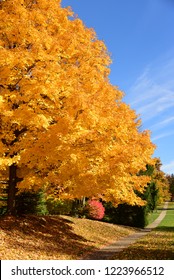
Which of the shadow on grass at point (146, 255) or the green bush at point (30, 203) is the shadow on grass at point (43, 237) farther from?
the green bush at point (30, 203)

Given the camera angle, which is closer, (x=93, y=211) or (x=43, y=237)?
(x=43, y=237)

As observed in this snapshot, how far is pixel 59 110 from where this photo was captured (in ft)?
49.0

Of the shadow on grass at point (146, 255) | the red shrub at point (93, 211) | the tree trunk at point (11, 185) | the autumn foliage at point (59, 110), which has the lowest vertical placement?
the shadow on grass at point (146, 255)

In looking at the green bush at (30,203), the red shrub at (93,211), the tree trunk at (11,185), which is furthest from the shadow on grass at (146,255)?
the red shrub at (93,211)

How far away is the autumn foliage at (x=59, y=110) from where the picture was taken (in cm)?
1374

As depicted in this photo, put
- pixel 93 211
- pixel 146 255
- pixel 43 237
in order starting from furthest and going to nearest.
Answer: pixel 93 211 → pixel 43 237 → pixel 146 255

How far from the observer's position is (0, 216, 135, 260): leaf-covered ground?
13.7 m

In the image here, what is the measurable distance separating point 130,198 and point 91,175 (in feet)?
12.5

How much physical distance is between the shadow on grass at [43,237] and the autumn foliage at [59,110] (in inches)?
86.6

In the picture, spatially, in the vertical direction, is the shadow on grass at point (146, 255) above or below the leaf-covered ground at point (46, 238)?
below

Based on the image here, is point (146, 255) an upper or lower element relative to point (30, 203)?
lower

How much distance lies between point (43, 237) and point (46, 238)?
15 cm

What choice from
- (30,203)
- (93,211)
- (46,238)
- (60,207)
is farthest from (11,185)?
(93,211)

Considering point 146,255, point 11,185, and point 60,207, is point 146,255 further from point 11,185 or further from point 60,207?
point 60,207
